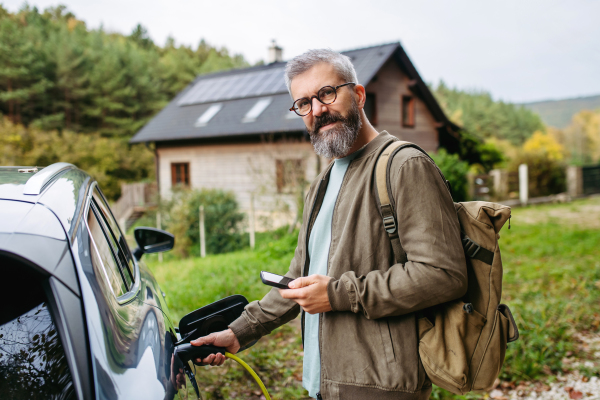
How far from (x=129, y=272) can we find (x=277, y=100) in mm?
17757

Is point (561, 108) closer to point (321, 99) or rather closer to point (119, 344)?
point (321, 99)

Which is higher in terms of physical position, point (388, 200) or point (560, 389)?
point (388, 200)

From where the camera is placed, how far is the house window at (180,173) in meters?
22.1

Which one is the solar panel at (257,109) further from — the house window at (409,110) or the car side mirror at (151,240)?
the car side mirror at (151,240)

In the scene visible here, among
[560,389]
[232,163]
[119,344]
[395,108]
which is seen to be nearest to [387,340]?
[119,344]

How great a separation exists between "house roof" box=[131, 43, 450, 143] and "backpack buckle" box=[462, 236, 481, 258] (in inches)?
581

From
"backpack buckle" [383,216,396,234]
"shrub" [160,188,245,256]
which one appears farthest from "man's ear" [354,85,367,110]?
"shrub" [160,188,245,256]

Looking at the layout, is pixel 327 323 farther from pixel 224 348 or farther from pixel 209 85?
pixel 209 85

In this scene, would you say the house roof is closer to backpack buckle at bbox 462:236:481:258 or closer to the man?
the man

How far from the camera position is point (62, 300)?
3.34 feet

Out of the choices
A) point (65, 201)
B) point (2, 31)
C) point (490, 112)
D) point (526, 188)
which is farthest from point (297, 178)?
point (490, 112)

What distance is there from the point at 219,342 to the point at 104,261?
64cm

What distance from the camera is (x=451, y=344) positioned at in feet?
4.91

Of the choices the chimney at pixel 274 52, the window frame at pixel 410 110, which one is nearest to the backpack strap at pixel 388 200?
the window frame at pixel 410 110
